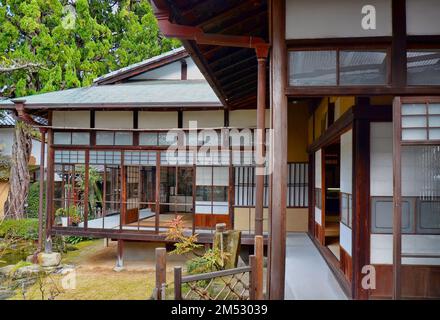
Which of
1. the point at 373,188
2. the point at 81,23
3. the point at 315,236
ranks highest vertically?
the point at 81,23

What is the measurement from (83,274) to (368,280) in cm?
642

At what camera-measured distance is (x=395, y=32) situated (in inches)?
126

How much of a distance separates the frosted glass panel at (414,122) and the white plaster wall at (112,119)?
7.01 metres

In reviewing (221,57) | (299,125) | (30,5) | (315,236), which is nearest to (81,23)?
(30,5)

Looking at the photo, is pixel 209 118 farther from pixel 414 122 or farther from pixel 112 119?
pixel 414 122

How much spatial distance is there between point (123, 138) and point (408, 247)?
6839mm

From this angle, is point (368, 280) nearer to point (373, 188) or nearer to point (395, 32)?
point (373, 188)

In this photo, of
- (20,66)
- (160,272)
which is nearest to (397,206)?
(160,272)

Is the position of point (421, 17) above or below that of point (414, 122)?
above

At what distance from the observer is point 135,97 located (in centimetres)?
880

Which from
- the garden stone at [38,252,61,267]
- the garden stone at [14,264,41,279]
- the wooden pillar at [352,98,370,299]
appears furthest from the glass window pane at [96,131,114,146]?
the wooden pillar at [352,98,370,299]

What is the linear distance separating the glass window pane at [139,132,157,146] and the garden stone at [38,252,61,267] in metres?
3.55

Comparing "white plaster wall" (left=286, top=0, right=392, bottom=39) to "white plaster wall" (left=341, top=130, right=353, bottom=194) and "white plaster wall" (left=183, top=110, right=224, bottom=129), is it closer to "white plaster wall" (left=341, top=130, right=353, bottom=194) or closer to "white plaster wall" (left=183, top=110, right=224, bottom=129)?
"white plaster wall" (left=341, top=130, right=353, bottom=194)

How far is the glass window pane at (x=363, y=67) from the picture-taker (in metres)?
3.23
